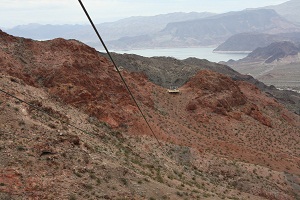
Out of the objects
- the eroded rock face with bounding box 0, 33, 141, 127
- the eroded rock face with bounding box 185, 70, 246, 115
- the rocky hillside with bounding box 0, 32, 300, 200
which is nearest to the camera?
the rocky hillside with bounding box 0, 32, 300, 200

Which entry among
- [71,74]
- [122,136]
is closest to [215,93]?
A: [71,74]

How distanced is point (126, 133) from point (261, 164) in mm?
15990

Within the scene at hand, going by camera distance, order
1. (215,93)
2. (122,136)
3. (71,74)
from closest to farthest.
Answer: (122,136) → (71,74) → (215,93)

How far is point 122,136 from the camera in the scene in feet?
102

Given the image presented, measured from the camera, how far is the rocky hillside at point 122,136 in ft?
56.6

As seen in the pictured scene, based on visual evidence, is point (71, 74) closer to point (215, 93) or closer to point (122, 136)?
point (122, 136)

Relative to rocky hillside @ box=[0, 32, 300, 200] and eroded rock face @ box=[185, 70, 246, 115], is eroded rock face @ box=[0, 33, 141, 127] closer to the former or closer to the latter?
rocky hillside @ box=[0, 32, 300, 200]

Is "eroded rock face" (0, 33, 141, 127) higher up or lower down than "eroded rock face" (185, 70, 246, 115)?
higher up

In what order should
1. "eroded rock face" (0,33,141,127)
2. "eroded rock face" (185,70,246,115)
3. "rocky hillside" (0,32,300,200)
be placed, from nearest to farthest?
"rocky hillside" (0,32,300,200) → "eroded rock face" (0,33,141,127) → "eroded rock face" (185,70,246,115)

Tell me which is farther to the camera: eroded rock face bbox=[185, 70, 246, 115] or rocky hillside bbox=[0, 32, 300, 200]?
eroded rock face bbox=[185, 70, 246, 115]

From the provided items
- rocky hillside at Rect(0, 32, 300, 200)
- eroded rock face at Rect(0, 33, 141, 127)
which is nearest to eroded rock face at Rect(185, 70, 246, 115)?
rocky hillside at Rect(0, 32, 300, 200)

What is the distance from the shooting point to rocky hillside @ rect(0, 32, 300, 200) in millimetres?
17266

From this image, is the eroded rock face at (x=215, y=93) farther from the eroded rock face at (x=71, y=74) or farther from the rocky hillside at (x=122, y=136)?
the eroded rock face at (x=71, y=74)

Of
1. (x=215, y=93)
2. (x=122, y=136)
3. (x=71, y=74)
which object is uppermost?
(x=71, y=74)
